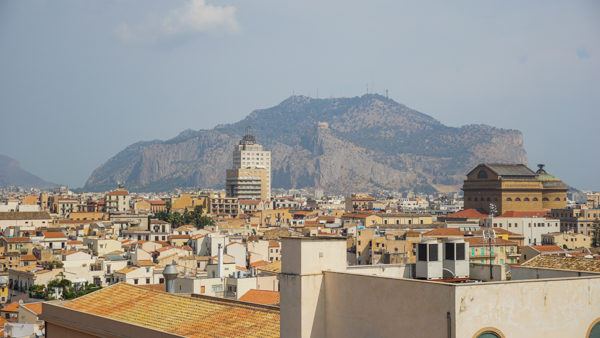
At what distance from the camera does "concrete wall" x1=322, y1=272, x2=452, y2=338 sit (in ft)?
28.2

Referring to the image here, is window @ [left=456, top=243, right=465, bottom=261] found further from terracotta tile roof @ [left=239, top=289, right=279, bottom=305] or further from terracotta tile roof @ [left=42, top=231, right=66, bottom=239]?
terracotta tile roof @ [left=42, top=231, right=66, bottom=239]

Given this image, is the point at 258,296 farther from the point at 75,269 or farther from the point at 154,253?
the point at 154,253

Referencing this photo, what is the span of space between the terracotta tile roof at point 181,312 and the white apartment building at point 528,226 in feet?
212

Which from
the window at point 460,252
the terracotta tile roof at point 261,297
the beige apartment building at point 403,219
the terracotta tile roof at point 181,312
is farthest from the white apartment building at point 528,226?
the window at point 460,252

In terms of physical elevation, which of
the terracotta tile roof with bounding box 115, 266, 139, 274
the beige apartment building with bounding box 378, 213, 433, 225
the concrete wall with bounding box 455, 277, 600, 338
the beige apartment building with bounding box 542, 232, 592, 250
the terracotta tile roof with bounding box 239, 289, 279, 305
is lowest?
the terracotta tile roof with bounding box 115, 266, 139, 274

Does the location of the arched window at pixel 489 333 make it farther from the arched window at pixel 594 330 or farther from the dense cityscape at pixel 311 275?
the arched window at pixel 594 330

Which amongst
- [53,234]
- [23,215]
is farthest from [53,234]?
[23,215]

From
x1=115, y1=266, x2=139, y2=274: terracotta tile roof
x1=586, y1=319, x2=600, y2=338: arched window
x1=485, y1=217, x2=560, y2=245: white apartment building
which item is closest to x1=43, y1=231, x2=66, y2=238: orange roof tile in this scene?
x1=115, y1=266, x2=139, y2=274: terracotta tile roof

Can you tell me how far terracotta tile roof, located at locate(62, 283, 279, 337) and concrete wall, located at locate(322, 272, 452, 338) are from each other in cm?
180

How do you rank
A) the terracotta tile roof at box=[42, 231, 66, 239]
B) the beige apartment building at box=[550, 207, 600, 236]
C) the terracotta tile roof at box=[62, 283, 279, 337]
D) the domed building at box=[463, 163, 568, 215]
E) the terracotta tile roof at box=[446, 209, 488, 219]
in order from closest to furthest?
the terracotta tile roof at box=[62, 283, 279, 337] → the terracotta tile roof at box=[42, 231, 66, 239] → the beige apartment building at box=[550, 207, 600, 236] → the terracotta tile roof at box=[446, 209, 488, 219] → the domed building at box=[463, 163, 568, 215]

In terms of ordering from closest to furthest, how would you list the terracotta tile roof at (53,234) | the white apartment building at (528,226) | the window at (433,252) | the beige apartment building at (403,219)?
the window at (433,252), the terracotta tile roof at (53,234), the white apartment building at (528,226), the beige apartment building at (403,219)

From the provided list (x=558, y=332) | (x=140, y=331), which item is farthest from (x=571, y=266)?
(x=140, y=331)

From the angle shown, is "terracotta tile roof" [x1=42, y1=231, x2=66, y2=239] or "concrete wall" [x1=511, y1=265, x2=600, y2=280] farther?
"terracotta tile roof" [x1=42, y1=231, x2=66, y2=239]

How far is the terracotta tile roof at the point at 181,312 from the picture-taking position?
12.1 m
